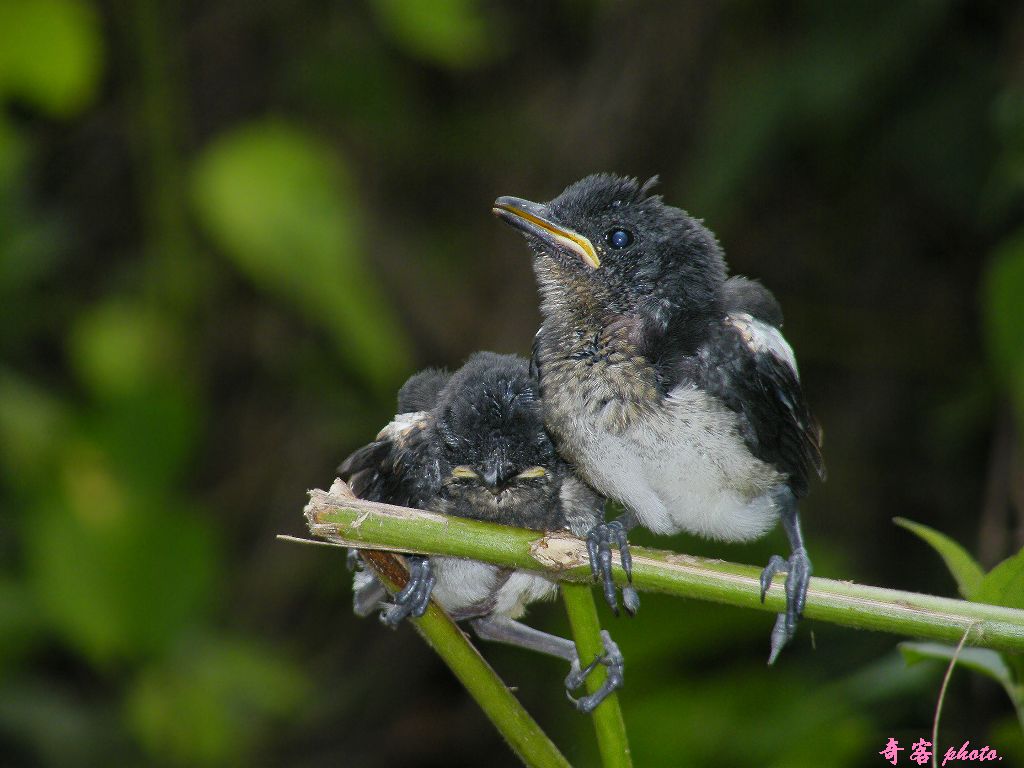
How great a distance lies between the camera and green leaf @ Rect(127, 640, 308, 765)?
4.49 meters

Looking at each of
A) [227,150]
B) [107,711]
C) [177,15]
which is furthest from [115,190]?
[107,711]

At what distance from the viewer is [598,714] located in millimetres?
1735

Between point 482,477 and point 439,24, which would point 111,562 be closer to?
point 439,24

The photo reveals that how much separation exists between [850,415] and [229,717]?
296 cm

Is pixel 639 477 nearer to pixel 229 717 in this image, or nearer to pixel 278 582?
pixel 229 717

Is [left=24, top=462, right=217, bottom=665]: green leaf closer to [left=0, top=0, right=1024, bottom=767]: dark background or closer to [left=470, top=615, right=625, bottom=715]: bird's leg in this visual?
[left=0, top=0, right=1024, bottom=767]: dark background

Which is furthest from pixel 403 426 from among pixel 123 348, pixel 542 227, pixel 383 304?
pixel 383 304

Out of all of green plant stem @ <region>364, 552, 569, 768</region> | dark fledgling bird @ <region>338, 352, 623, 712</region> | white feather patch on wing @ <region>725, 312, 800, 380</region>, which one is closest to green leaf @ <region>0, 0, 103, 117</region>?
dark fledgling bird @ <region>338, 352, 623, 712</region>

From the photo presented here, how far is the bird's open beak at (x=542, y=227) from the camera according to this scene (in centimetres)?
230

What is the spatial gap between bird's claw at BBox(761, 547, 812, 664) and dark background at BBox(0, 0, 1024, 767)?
3.66 ft

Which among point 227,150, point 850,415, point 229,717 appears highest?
point 227,150

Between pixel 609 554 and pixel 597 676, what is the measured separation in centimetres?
18

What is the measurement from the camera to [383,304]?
5.25 meters

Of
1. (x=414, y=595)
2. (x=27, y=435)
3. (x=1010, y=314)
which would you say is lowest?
(x=414, y=595)
